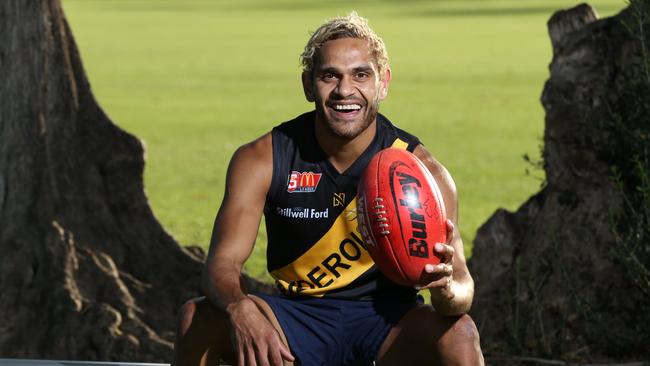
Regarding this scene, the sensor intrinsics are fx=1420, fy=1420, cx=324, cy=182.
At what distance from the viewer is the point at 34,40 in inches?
292

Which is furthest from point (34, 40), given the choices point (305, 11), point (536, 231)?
point (305, 11)

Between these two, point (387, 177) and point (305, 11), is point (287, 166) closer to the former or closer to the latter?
point (387, 177)

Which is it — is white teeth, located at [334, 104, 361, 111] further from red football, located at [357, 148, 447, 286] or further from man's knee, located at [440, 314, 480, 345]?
man's knee, located at [440, 314, 480, 345]

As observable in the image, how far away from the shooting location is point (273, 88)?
23.1 m

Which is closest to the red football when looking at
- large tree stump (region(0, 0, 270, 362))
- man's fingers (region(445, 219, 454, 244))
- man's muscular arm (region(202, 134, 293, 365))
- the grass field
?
man's fingers (region(445, 219, 454, 244))

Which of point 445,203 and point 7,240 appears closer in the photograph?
point 445,203

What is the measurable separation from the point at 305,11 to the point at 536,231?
121 feet

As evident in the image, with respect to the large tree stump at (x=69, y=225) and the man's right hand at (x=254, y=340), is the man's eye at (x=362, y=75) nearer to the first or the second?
the man's right hand at (x=254, y=340)

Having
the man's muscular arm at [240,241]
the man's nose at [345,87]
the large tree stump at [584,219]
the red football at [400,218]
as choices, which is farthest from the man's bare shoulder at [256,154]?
the large tree stump at [584,219]

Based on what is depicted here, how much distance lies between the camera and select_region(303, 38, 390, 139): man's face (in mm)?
4449

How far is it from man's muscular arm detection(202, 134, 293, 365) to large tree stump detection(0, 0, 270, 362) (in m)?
2.48

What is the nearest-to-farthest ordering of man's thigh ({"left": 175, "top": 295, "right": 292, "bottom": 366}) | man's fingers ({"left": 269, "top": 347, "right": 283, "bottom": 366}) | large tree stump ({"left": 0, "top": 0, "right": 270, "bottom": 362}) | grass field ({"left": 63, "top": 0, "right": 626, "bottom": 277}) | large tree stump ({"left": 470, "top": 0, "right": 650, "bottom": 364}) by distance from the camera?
man's fingers ({"left": 269, "top": 347, "right": 283, "bottom": 366}), man's thigh ({"left": 175, "top": 295, "right": 292, "bottom": 366}), large tree stump ({"left": 470, "top": 0, "right": 650, "bottom": 364}), large tree stump ({"left": 0, "top": 0, "right": 270, "bottom": 362}), grass field ({"left": 63, "top": 0, "right": 626, "bottom": 277})

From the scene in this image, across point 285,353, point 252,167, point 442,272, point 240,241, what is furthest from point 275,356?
point 252,167

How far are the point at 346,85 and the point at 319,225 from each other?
0.46m
